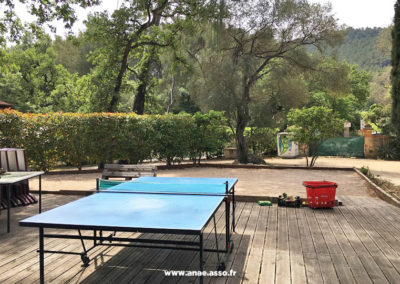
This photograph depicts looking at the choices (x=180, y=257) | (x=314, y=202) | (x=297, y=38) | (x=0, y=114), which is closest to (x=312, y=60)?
(x=297, y=38)

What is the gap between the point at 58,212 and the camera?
2873mm

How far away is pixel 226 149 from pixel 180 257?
50.9ft

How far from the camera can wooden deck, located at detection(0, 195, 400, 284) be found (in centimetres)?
326

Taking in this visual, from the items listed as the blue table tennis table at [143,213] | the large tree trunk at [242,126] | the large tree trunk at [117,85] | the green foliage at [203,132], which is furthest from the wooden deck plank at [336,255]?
the large tree trunk at [117,85]

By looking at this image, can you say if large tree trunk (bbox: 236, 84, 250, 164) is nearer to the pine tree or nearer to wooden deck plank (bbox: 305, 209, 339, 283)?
the pine tree

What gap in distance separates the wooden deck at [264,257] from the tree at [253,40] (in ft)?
35.0

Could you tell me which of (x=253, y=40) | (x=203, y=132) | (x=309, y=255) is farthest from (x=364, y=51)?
(x=309, y=255)

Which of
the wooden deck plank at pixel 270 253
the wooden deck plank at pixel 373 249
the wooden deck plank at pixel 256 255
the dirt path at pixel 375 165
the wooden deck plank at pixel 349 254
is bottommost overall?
the dirt path at pixel 375 165

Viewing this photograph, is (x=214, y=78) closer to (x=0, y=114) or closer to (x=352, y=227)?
(x=0, y=114)

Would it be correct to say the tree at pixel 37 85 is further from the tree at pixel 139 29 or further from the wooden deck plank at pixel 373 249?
the wooden deck plank at pixel 373 249

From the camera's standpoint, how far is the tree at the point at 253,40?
15430mm

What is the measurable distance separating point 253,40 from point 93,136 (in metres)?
9.14

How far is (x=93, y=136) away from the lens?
11164mm

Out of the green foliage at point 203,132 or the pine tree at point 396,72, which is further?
the green foliage at point 203,132
